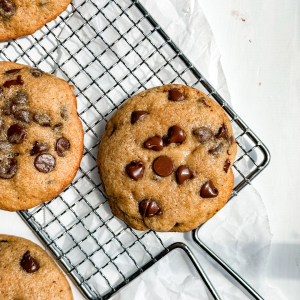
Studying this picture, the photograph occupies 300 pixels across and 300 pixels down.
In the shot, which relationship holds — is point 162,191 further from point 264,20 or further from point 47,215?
point 264,20

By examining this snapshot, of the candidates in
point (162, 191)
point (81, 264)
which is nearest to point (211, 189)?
point (162, 191)

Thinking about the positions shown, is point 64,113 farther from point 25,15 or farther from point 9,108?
point 25,15

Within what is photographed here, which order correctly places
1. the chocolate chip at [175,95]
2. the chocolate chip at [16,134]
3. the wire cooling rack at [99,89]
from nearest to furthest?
the chocolate chip at [16,134]
the chocolate chip at [175,95]
the wire cooling rack at [99,89]

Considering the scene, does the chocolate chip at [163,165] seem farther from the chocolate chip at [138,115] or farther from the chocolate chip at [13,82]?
the chocolate chip at [13,82]

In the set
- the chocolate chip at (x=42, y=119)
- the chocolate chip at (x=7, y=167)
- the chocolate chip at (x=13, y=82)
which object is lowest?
the chocolate chip at (x=7, y=167)

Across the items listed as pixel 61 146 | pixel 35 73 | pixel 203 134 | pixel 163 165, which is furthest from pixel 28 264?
pixel 203 134

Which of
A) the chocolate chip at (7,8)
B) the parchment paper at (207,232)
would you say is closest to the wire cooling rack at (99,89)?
the parchment paper at (207,232)
